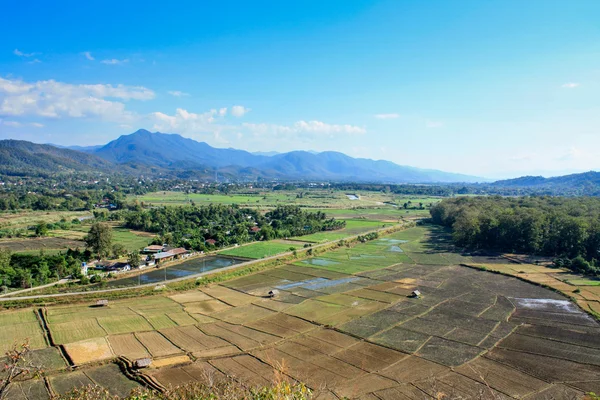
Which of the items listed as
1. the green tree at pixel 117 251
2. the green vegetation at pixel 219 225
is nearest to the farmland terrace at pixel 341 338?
the green tree at pixel 117 251

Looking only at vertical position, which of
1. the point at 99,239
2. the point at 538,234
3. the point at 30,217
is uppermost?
the point at 538,234

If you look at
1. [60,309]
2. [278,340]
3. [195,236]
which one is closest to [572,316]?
[278,340]

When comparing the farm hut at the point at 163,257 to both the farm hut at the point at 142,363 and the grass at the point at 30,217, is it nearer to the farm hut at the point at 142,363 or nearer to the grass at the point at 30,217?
the farm hut at the point at 142,363

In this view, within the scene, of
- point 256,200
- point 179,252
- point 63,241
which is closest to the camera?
point 179,252

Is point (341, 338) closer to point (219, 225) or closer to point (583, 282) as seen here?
point (583, 282)

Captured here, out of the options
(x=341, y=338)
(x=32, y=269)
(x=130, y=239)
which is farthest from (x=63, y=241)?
(x=341, y=338)

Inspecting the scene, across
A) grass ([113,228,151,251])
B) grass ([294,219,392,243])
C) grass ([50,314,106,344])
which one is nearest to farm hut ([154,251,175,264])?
grass ([113,228,151,251])

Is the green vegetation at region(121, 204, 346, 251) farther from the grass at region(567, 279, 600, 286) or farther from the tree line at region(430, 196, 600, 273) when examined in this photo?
the grass at region(567, 279, 600, 286)
